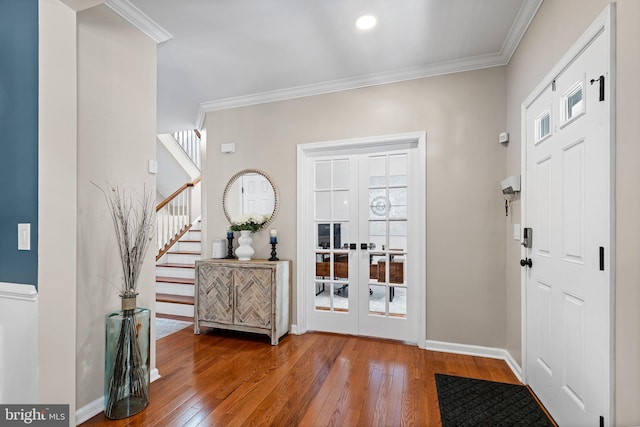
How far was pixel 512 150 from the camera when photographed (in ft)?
8.64

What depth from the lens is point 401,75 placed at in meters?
3.09

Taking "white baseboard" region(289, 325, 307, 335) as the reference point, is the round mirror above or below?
above

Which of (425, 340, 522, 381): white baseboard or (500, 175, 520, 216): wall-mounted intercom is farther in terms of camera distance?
(425, 340, 522, 381): white baseboard

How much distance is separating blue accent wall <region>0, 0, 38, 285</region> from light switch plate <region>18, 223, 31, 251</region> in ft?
0.07

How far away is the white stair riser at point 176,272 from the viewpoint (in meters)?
4.48

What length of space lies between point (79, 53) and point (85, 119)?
1.30 ft

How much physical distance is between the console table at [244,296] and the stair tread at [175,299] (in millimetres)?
667

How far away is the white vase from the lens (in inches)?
137

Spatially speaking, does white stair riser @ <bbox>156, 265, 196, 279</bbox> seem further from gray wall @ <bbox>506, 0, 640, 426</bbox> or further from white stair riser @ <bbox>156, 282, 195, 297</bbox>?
gray wall @ <bbox>506, 0, 640, 426</bbox>

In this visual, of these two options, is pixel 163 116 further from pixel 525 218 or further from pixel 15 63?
pixel 525 218

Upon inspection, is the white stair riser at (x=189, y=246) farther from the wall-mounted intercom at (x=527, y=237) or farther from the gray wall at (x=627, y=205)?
the gray wall at (x=627, y=205)

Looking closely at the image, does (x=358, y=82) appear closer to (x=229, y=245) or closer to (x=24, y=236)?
(x=229, y=245)

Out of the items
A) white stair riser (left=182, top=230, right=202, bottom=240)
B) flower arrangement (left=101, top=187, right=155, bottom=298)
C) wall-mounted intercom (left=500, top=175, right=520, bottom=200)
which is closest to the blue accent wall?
flower arrangement (left=101, top=187, right=155, bottom=298)

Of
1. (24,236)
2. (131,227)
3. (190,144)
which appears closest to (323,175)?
(131,227)
